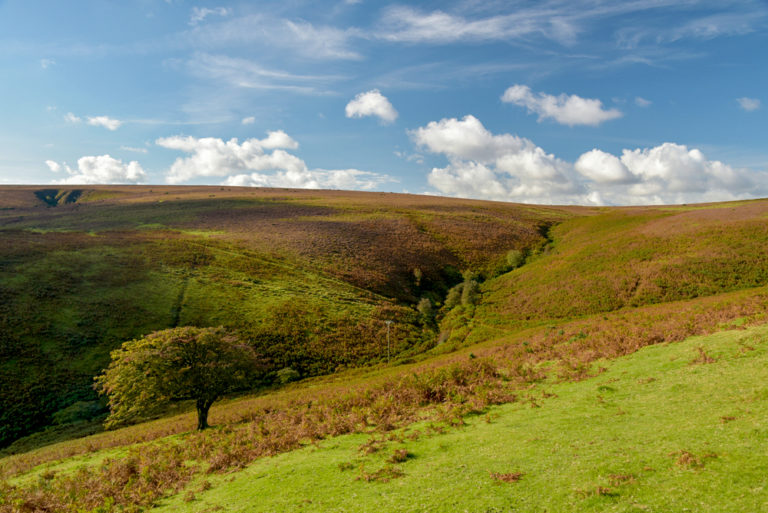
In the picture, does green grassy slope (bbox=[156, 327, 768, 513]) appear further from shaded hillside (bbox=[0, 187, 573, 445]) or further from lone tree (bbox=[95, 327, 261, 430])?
shaded hillside (bbox=[0, 187, 573, 445])

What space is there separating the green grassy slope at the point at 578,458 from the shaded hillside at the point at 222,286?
31.8 m

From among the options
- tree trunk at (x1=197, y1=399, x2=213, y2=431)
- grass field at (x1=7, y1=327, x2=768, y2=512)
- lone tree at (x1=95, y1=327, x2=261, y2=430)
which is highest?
grass field at (x1=7, y1=327, x2=768, y2=512)

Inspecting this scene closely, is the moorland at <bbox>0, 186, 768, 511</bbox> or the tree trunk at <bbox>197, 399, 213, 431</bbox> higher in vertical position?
the moorland at <bbox>0, 186, 768, 511</bbox>

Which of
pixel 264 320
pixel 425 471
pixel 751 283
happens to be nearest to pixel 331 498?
pixel 425 471

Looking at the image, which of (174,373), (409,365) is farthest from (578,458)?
(409,365)

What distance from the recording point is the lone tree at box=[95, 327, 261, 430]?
86.8 feet

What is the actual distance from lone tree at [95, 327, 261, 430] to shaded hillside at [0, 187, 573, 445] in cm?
1333

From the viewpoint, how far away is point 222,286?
195ft

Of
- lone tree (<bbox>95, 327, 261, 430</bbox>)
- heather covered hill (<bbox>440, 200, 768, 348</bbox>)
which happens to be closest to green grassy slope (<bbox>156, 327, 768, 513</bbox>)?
lone tree (<bbox>95, 327, 261, 430</bbox>)

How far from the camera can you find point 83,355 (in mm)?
40594

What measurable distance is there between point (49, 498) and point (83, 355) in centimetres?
3370

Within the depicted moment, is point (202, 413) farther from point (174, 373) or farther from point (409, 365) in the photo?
point (409, 365)

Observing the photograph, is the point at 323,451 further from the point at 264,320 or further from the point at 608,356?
the point at 264,320

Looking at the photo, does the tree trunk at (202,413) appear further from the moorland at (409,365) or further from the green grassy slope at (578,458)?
the green grassy slope at (578,458)
